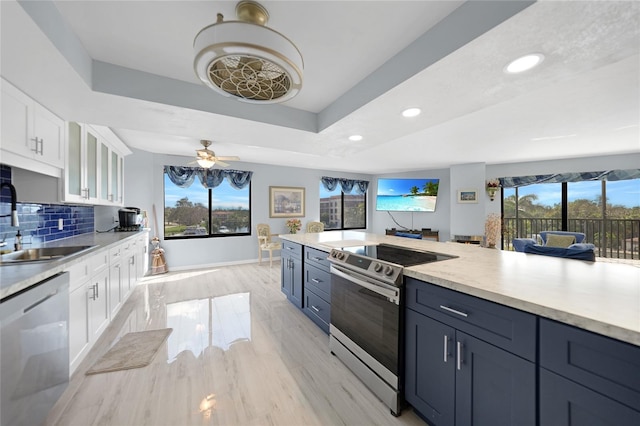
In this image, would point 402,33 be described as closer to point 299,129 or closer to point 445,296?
point 299,129

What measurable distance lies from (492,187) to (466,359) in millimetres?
5817

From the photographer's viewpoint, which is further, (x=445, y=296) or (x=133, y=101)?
(x=133, y=101)

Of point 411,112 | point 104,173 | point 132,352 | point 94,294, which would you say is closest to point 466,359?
point 411,112

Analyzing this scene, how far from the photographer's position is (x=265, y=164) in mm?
6027

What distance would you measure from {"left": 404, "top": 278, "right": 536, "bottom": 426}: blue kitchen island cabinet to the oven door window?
0.09 m

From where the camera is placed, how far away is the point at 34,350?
4.28ft

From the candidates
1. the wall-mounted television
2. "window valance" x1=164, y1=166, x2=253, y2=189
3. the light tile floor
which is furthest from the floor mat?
the wall-mounted television

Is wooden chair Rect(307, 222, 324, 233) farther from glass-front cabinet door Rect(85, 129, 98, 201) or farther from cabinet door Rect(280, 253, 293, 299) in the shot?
glass-front cabinet door Rect(85, 129, 98, 201)

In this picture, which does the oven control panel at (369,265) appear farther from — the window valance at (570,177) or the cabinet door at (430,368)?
the window valance at (570,177)

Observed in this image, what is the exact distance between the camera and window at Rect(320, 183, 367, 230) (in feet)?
23.7

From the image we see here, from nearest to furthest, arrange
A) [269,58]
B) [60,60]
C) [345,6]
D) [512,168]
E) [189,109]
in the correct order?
1. [269,58]
2. [345,6]
3. [60,60]
4. [189,109]
5. [512,168]

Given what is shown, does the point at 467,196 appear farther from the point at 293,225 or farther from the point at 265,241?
the point at 265,241

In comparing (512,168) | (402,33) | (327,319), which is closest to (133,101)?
(402,33)

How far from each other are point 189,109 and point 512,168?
22.2 feet
